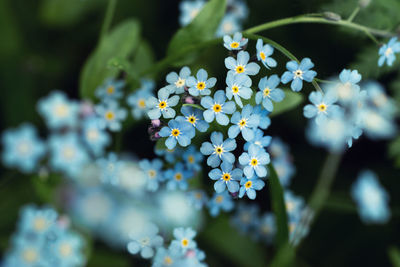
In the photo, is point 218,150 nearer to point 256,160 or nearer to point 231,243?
point 256,160

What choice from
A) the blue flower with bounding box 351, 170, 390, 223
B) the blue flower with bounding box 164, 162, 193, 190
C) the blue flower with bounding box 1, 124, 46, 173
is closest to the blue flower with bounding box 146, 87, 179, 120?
the blue flower with bounding box 164, 162, 193, 190

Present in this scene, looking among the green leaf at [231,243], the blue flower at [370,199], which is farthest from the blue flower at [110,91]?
the blue flower at [370,199]

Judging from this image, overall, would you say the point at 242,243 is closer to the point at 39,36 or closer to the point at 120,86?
the point at 120,86

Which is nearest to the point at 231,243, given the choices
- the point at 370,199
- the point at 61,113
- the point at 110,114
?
the point at 370,199

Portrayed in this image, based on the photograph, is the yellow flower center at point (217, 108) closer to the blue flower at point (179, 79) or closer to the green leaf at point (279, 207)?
the blue flower at point (179, 79)

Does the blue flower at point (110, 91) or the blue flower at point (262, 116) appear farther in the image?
the blue flower at point (110, 91)

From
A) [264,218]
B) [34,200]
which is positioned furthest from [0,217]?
[264,218]
